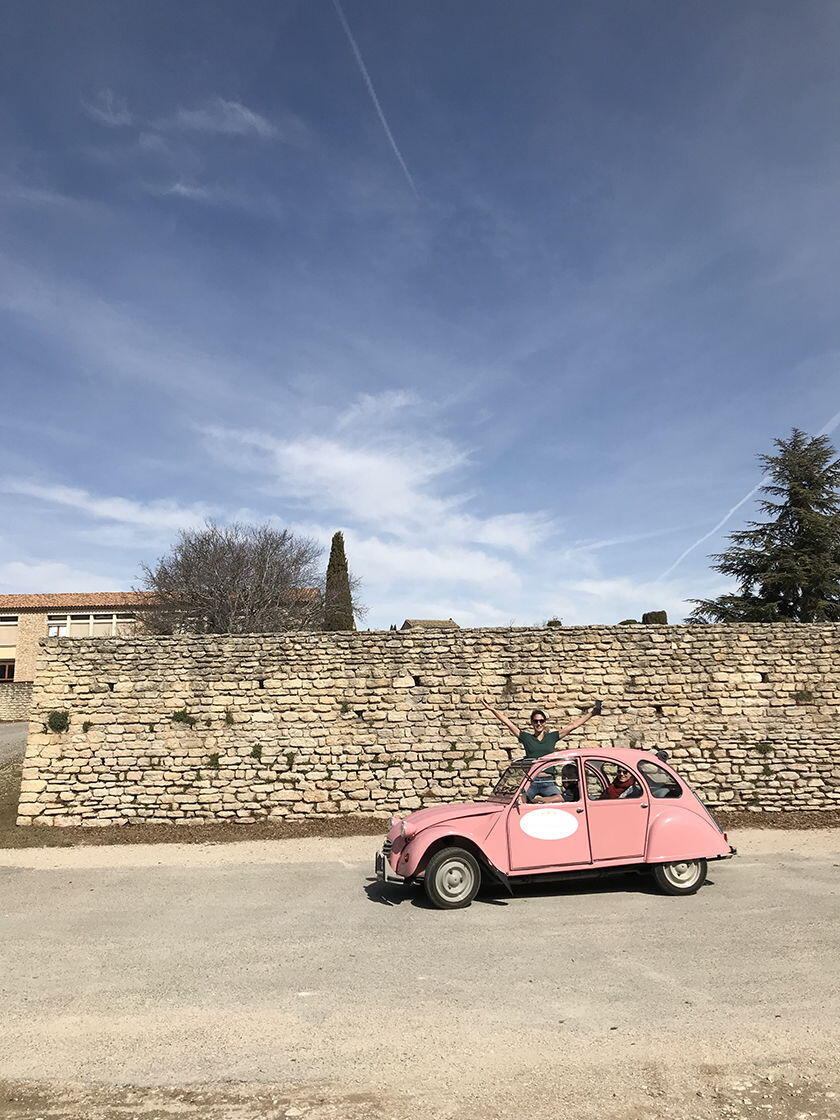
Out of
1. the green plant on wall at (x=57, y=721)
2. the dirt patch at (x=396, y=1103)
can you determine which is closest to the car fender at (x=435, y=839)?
the dirt patch at (x=396, y=1103)

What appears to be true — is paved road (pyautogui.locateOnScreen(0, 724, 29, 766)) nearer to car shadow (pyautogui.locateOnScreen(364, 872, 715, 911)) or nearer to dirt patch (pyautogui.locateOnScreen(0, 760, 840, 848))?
dirt patch (pyautogui.locateOnScreen(0, 760, 840, 848))

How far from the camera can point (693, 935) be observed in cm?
584

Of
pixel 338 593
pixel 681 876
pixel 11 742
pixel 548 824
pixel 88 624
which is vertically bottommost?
pixel 681 876

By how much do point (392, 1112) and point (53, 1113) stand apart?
1.69 m

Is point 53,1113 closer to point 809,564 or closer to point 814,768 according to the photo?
point 814,768

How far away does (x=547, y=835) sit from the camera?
6.86 metres

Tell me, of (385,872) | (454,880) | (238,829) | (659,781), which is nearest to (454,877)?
(454,880)

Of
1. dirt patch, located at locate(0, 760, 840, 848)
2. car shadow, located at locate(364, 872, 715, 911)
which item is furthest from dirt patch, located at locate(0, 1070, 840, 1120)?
dirt patch, located at locate(0, 760, 840, 848)

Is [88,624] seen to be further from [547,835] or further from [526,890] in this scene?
[547,835]

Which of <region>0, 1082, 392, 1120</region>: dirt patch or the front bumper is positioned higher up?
the front bumper

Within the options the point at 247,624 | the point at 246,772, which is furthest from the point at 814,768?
the point at 247,624

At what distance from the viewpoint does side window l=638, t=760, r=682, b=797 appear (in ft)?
23.9

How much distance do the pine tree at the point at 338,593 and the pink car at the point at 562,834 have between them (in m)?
21.4

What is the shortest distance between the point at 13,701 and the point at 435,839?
3157 centimetres
